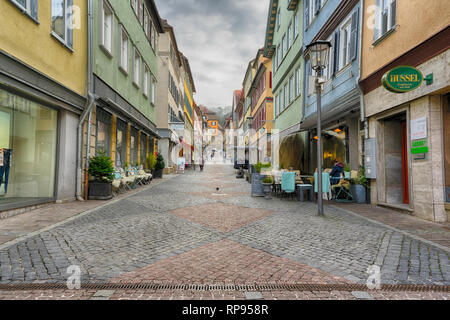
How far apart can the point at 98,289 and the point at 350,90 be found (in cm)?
1010

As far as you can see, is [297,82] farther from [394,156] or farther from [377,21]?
[394,156]

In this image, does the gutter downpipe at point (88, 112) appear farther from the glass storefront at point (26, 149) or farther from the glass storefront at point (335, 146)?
the glass storefront at point (335, 146)

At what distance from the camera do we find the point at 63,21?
27.5 ft

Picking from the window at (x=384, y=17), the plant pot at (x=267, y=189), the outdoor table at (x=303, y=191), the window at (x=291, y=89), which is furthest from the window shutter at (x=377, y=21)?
the window at (x=291, y=89)

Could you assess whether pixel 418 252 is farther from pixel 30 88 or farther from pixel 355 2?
pixel 355 2

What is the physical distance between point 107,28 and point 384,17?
1019cm

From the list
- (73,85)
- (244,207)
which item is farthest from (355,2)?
(73,85)

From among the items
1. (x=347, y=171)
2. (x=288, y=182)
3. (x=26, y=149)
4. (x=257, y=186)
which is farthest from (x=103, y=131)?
(x=347, y=171)

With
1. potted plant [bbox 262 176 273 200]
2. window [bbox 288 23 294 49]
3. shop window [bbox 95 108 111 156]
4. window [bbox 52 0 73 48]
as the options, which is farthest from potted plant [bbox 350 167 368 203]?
window [bbox 288 23 294 49]

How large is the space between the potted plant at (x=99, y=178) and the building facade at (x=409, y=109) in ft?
28.2

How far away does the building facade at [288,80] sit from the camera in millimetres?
16219
